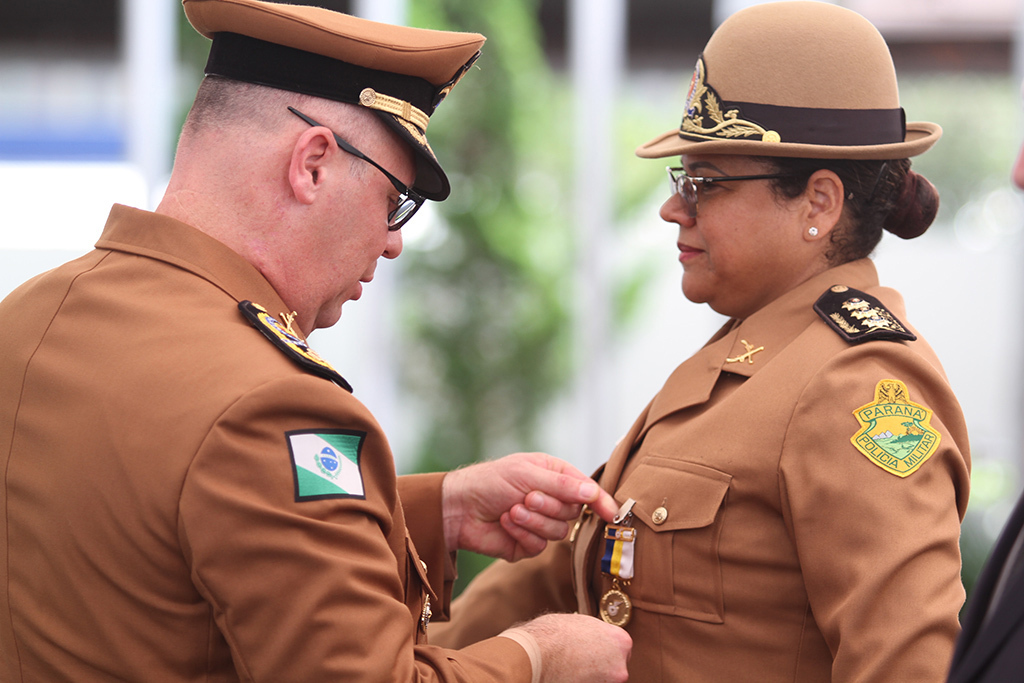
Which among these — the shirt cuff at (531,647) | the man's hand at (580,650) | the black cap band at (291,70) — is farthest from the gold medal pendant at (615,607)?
the black cap band at (291,70)

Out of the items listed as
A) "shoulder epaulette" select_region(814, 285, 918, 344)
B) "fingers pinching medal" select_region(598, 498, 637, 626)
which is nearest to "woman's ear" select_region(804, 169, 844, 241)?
"shoulder epaulette" select_region(814, 285, 918, 344)

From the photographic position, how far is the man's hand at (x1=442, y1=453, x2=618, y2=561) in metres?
2.05

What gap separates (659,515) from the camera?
1878 mm

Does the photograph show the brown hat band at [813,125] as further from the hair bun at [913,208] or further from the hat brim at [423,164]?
the hat brim at [423,164]

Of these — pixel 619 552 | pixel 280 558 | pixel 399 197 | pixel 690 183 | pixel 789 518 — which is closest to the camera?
pixel 280 558

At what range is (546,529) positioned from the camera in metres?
2.12

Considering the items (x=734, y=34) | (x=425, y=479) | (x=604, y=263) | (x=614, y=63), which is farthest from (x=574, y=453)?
(x=734, y=34)

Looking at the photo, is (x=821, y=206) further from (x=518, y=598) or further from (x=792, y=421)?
(x=518, y=598)

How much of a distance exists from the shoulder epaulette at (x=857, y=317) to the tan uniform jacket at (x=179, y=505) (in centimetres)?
91

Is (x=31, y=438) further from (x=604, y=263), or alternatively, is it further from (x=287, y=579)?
(x=604, y=263)

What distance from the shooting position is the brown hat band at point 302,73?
1668 millimetres

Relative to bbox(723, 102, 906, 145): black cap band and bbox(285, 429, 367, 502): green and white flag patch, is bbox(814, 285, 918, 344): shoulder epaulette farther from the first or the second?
bbox(285, 429, 367, 502): green and white flag patch

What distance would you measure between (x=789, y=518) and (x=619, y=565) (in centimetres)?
39

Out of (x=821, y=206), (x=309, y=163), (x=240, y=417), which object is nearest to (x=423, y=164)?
(x=309, y=163)
